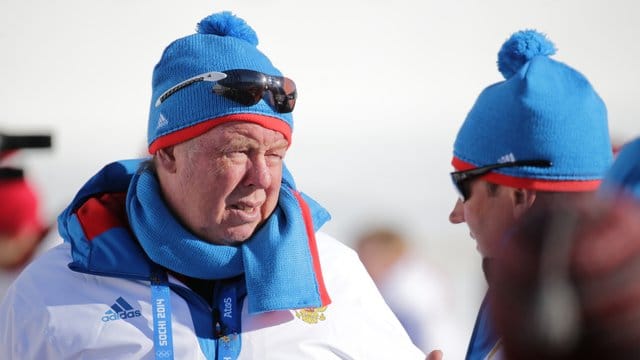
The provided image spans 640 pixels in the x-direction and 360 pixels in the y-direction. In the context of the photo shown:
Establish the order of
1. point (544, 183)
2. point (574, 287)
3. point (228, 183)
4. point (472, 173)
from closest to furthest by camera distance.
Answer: point (574, 287) < point (544, 183) < point (472, 173) < point (228, 183)

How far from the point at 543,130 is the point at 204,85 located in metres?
0.92

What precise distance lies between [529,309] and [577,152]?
1.35m

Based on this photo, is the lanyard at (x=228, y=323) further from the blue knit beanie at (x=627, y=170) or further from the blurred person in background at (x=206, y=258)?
the blue knit beanie at (x=627, y=170)

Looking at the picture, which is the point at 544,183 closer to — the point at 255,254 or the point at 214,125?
the point at 255,254

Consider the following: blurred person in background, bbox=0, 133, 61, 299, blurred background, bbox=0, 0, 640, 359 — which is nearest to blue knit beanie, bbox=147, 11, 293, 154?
blurred person in background, bbox=0, 133, 61, 299

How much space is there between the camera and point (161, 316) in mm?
2336

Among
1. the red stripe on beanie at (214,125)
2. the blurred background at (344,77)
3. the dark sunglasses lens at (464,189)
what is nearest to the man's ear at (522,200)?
the dark sunglasses lens at (464,189)

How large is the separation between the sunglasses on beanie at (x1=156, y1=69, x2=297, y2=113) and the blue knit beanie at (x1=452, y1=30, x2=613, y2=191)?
56 cm

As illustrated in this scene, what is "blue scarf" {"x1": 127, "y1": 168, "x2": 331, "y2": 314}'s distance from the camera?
237cm

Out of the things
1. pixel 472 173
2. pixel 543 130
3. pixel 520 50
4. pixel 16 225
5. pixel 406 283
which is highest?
pixel 520 50

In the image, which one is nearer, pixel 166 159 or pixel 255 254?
pixel 255 254

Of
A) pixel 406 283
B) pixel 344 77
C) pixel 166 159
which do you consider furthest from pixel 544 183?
pixel 344 77

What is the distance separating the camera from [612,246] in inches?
36.0

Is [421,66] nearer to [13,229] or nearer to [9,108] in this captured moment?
[9,108]
